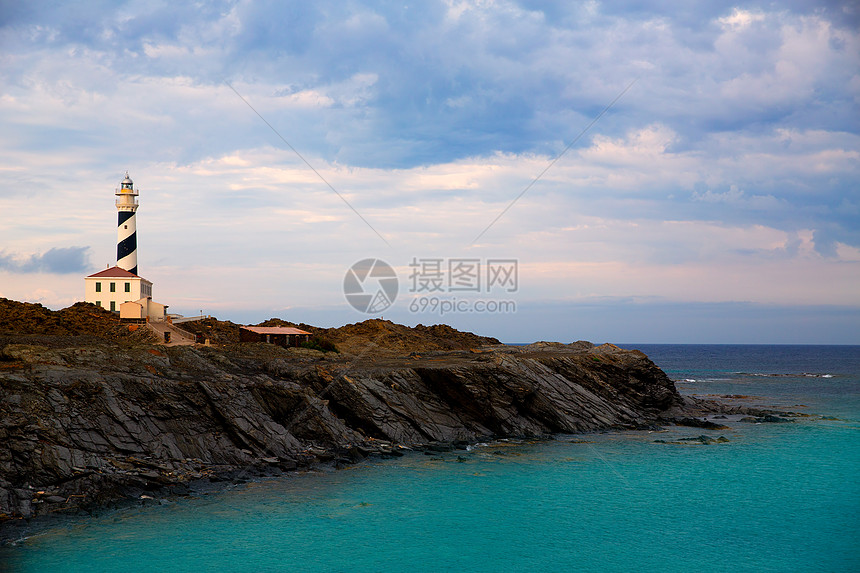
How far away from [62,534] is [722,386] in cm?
8686

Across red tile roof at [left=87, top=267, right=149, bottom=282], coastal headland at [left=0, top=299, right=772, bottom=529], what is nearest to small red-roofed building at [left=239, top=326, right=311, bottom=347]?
coastal headland at [left=0, top=299, right=772, bottom=529]

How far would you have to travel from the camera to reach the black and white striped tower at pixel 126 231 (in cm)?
6975

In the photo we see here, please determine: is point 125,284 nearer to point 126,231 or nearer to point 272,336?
point 126,231

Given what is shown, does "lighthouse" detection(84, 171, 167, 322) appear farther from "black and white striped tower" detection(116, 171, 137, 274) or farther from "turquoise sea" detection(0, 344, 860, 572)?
"turquoise sea" detection(0, 344, 860, 572)

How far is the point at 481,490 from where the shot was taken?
1166 inches

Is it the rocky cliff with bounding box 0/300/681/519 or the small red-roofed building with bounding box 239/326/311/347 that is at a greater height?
the small red-roofed building with bounding box 239/326/311/347

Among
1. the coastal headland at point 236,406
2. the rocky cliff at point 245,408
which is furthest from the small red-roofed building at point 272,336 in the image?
the rocky cliff at point 245,408

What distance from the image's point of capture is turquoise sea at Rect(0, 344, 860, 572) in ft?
69.6

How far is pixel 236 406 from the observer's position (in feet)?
111

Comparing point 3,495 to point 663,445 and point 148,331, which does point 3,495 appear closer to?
point 148,331

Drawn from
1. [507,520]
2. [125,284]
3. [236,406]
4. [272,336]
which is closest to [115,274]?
[125,284]

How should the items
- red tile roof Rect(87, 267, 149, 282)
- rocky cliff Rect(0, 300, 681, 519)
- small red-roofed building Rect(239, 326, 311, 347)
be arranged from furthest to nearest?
red tile roof Rect(87, 267, 149, 282), small red-roofed building Rect(239, 326, 311, 347), rocky cliff Rect(0, 300, 681, 519)

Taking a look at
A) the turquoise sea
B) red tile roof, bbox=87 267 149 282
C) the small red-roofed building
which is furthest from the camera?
red tile roof, bbox=87 267 149 282

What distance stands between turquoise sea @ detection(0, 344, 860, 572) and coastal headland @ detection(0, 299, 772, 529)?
281cm
